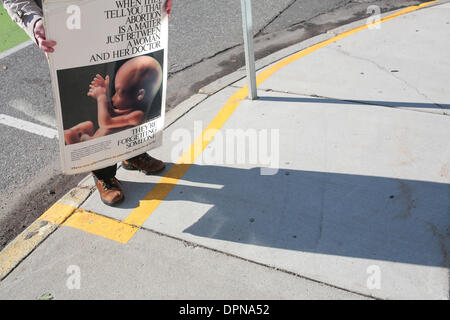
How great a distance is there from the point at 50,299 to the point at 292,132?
93.2 inches

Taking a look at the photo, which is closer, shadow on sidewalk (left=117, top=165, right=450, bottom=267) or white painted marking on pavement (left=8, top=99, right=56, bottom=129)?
shadow on sidewalk (left=117, top=165, right=450, bottom=267)

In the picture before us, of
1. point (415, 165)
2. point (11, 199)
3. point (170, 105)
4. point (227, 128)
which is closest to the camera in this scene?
point (415, 165)

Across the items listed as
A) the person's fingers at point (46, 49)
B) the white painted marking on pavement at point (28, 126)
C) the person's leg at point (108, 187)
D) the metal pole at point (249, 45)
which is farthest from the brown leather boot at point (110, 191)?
the metal pole at point (249, 45)

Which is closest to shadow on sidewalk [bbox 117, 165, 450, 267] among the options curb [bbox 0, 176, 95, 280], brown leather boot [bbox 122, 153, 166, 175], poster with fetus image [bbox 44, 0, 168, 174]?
brown leather boot [bbox 122, 153, 166, 175]

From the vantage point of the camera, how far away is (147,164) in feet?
11.8

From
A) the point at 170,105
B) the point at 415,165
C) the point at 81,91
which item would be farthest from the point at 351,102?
the point at 81,91

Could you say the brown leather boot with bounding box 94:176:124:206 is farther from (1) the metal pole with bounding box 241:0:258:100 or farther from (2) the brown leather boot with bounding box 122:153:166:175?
(1) the metal pole with bounding box 241:0:258:100

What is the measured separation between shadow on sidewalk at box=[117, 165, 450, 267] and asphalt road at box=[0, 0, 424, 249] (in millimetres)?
925

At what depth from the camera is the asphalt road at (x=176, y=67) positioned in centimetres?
379

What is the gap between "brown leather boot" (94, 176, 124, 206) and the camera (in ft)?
10.9

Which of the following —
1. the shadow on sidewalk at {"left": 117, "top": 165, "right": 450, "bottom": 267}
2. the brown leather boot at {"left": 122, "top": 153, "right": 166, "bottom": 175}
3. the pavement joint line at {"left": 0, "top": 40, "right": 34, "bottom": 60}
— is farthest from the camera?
the pavement joint line at {"left": 0, "top": 40, "right": 34, "bottom": 60}

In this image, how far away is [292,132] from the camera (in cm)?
393

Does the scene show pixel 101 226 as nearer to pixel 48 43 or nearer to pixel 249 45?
pixel 48 43
